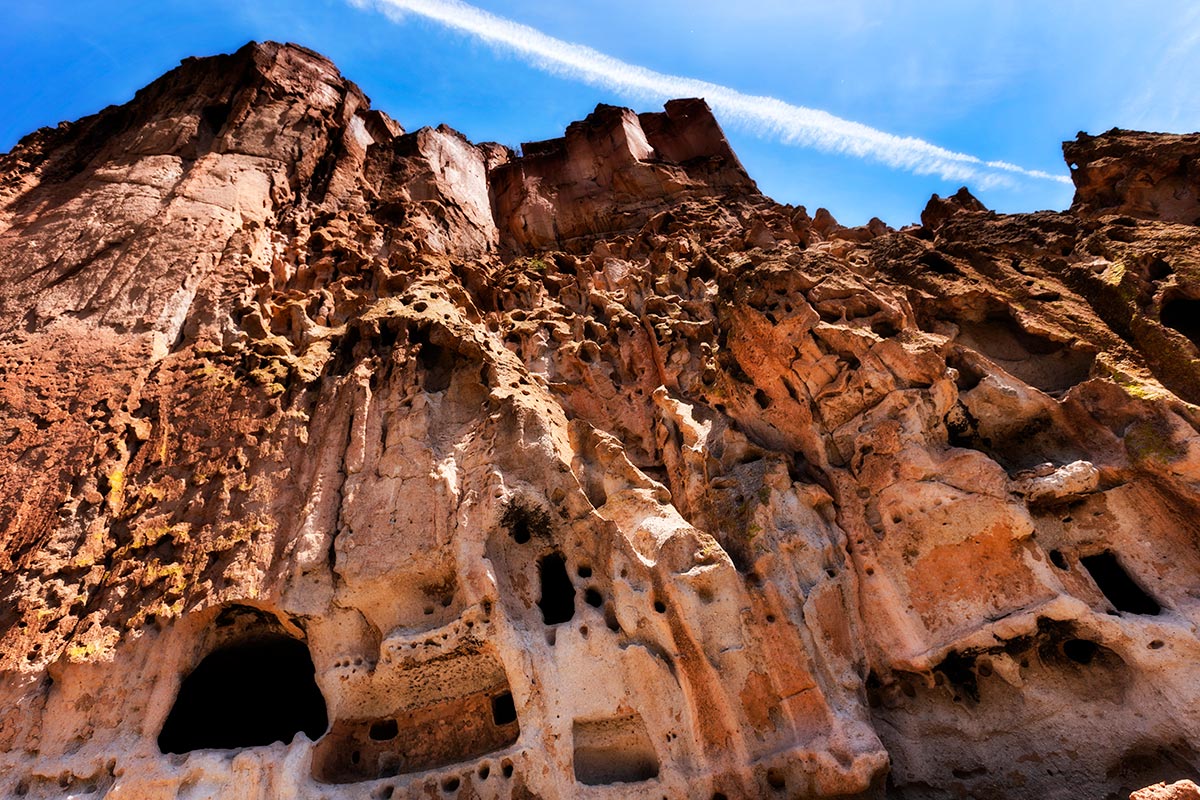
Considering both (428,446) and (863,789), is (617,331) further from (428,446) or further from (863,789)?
(863,789)

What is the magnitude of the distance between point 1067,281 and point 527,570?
9511mm

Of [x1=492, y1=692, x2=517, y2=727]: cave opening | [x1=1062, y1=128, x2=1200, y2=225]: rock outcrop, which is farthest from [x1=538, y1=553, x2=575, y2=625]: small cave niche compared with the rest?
[x1=1062, y1=128, x2=1200, y2=225]: rock outcrop

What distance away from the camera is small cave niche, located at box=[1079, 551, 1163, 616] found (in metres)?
6.61

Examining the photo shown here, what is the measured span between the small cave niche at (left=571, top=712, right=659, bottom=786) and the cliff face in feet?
0.09

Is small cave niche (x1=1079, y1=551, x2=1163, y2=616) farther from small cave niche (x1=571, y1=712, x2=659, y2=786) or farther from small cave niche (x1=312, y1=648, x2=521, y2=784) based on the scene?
small cave niche (x1=312, y1=648, x2=521, y2=784)

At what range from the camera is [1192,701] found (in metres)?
5.65

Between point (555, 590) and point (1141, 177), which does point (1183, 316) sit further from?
point (555, 590)

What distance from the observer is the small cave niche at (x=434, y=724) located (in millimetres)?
7020

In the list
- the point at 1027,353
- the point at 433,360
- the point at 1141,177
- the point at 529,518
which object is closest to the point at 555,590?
the point at 529,518

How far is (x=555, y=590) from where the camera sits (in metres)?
8.07

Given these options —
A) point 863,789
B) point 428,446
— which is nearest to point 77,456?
point 428,446

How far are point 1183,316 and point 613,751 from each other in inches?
378

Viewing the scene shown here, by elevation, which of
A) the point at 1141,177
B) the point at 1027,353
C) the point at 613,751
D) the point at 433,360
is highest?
the point at 1141,177

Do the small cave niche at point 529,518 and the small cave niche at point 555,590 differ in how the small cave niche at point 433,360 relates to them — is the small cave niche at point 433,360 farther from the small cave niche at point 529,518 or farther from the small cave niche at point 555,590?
the small cave niche at point 555,590
